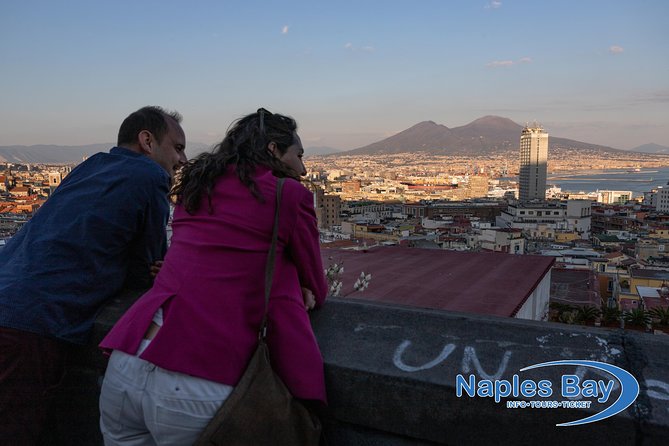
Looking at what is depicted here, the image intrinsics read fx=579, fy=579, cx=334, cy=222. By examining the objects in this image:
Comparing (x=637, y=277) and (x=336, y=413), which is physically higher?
(x=336, y=413)

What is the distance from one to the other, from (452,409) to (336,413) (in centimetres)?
28

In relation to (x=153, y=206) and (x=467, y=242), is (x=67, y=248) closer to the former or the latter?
(x=153, y=206)

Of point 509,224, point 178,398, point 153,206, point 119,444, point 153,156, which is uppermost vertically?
point 153,156

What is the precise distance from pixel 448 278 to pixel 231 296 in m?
9.23

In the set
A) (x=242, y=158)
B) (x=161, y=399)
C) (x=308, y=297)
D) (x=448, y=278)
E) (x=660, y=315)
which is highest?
(x=242, y=158)

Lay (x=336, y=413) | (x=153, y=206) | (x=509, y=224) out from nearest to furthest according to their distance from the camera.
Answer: (x=336, y=413), (x=153, y=206), (x=509, y=224)

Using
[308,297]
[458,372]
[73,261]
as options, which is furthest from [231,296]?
[73,261]

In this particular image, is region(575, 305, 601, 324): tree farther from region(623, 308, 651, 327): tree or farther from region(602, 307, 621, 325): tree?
region(623, 308, 651, 327): tree

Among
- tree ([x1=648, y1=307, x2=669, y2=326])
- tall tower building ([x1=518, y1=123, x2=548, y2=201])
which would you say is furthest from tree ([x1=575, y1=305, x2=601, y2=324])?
tall tower building ([x1=518, y1=123, x2=548, y2=201])

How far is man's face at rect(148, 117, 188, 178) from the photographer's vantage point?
1.79 metres

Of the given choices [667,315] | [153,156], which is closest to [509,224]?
[667,315]

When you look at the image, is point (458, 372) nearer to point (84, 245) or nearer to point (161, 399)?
point (161, 399)

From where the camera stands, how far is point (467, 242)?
111 feet

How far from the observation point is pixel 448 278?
33.1ft
